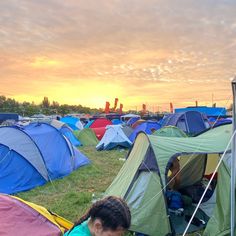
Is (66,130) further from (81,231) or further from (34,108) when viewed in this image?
(34,108)

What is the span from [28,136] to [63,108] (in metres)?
58.7

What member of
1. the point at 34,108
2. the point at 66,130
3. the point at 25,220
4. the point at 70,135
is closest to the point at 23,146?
the point at 25,220

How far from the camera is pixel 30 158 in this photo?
27.6ft

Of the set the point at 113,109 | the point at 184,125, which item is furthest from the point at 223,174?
the point at 113,109

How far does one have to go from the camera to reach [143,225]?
16.1ft

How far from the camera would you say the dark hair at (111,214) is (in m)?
2.38

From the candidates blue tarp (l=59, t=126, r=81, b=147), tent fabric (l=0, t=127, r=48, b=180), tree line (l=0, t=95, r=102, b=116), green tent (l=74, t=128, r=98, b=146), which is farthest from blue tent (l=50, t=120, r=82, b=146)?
tree line (l=0, t=95, r=102, b=116)

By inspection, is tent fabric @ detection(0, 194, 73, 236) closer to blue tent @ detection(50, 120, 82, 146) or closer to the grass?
the grass

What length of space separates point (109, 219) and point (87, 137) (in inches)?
663

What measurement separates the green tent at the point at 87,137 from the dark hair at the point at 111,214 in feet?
53.4

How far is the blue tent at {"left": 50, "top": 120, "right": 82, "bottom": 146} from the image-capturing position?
1543 cm

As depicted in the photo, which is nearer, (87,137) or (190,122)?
(190,122)

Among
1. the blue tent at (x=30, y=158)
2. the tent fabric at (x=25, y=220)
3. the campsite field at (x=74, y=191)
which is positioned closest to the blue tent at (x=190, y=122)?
the campsite field at (x=74, y=191)

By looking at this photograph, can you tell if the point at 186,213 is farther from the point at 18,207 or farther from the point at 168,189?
the point at 18,207
